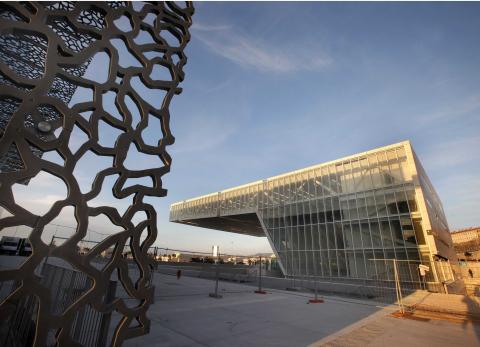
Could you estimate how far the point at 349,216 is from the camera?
27.3 metres

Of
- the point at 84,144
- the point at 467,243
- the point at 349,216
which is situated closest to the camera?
the point at 84,144

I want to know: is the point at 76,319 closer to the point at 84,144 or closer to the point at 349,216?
the point at 84,144

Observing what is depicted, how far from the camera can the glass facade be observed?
24031 millimetres

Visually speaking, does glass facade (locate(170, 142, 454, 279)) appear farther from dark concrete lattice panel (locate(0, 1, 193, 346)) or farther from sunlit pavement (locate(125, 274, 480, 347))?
dark concrete lattice panel (locate(0, 1, 193, 346))

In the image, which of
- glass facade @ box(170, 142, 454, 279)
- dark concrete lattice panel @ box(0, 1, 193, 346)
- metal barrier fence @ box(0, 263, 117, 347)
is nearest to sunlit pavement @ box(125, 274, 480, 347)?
metal barrier fence @ box(0, 263, 117, 347)

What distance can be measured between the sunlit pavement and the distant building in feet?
243

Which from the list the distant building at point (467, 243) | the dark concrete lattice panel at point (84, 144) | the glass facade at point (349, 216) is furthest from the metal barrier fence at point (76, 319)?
the distant building at point (467, 243)

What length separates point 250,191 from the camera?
39.5 metres

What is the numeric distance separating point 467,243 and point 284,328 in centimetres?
9074

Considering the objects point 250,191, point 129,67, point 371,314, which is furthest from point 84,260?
point 250,191

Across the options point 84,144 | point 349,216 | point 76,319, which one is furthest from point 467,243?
point 84,144

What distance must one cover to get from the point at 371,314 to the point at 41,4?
524 inches

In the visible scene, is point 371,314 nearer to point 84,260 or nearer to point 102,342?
point 102,342

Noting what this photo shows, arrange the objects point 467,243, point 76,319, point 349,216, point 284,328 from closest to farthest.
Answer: point 76,319 → point 284,328 → point 349,216 → point 467,243
